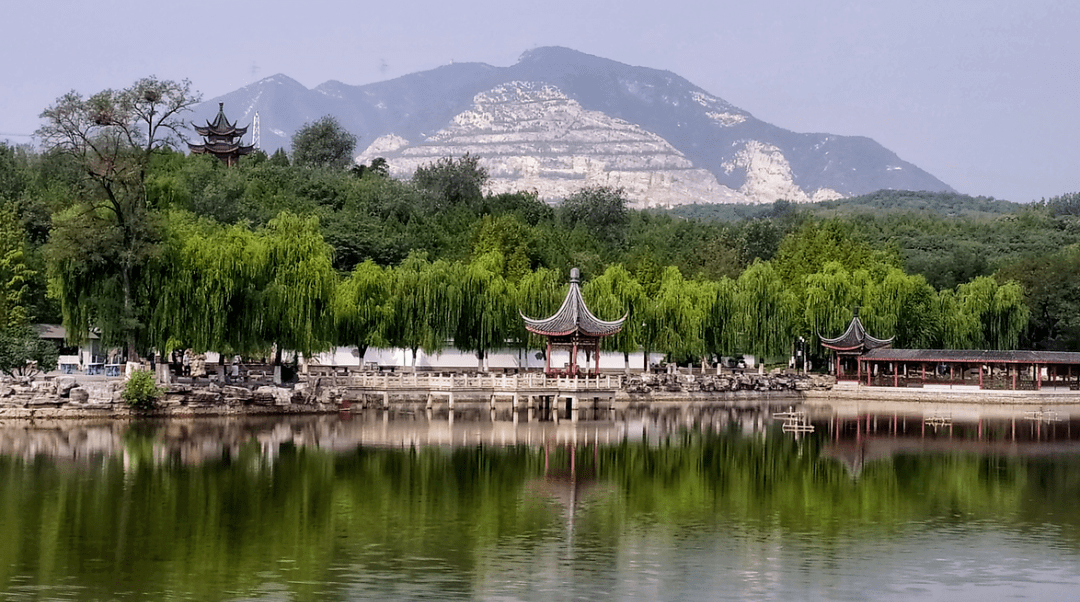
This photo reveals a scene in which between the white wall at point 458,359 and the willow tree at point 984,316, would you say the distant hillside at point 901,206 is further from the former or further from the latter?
the white wall at point 458,359

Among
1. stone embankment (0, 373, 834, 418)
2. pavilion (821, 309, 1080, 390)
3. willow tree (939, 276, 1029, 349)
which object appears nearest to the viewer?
stone embankment (0, 373, 834, 418)

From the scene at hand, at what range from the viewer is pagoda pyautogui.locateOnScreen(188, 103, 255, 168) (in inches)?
3401

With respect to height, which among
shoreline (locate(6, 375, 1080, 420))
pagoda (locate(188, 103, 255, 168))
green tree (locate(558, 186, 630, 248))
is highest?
pagoda (locate(188, 103, 255, 168))

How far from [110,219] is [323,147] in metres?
65.8

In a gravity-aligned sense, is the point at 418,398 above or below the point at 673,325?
below

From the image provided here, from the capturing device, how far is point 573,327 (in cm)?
4781

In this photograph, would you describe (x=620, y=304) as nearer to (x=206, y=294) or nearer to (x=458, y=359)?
(x=458, y=359)

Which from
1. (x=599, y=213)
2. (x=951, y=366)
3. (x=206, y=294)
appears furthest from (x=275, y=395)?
(x=599, y=213)

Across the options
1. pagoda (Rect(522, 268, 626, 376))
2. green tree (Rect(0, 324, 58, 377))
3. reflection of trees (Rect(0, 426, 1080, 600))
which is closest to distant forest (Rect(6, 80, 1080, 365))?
green tree (Rect(0, 324, 58, 377))

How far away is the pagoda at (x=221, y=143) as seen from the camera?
86.4 meters

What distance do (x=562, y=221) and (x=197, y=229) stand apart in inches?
2049

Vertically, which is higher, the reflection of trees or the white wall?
the white wall

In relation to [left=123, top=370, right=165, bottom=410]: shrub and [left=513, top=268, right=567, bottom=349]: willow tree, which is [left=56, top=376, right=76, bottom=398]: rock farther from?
[left=513, top=268, right=567, bottom=349]: willow tree

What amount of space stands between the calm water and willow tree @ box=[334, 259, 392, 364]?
10.5 meters
